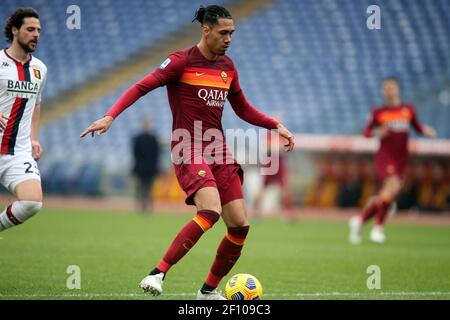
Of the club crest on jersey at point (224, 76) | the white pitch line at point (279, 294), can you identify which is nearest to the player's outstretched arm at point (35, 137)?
the white pitch line at point (279, 294)

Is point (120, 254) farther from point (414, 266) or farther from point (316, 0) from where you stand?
point (316, 0)

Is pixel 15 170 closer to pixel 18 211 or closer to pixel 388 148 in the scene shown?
pixel 18 211

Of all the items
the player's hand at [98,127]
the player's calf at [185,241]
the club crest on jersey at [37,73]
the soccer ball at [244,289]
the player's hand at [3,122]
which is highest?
the club crest on jersey at [37,73]

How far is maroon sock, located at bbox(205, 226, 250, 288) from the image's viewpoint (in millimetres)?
7004

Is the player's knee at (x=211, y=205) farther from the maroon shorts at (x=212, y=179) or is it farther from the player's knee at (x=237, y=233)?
the player's knee at (x=237, y=233)

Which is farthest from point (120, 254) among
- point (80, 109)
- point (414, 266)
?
point (80, 109)

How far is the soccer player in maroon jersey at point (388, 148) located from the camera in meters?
13.4

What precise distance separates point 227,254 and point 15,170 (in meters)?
2.10

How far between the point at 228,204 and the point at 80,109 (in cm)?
1961

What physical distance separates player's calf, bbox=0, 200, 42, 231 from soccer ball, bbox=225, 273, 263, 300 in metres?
1.90

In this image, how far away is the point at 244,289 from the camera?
22.2 ft

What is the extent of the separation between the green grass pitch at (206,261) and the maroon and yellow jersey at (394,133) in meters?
1.34

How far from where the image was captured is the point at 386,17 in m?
25.8

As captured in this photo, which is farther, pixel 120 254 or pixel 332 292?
pixel 120 254
